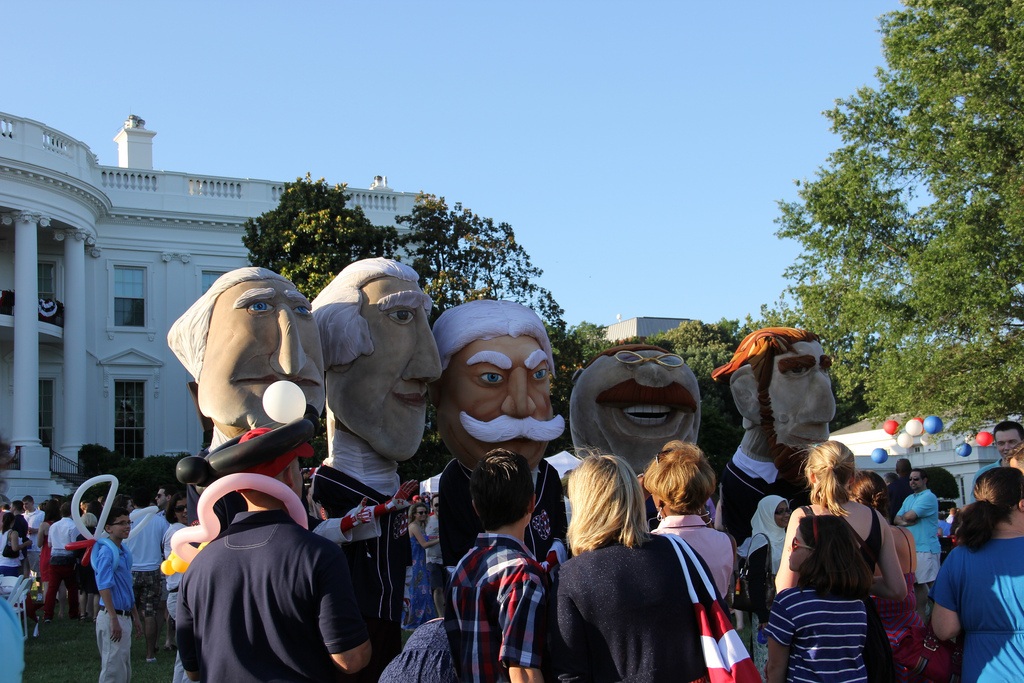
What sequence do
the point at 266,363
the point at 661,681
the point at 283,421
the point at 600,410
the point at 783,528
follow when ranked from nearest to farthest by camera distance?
1. the point at 661,681
2. the point at 283,421
3. the point at 266,363
4. the point at 783,528
5. the point at 600,410

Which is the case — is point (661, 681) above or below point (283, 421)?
below

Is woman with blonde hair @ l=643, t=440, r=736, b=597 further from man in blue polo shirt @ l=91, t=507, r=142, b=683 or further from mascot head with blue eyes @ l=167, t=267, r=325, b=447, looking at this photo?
man in blue polo shirt @ l=91, t=507, r=142, b=683

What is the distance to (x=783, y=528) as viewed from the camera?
23.6 feet

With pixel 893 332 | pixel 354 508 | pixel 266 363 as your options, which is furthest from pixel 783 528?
pixel 893 332

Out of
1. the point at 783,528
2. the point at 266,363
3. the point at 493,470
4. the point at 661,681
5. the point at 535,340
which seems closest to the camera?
the point at 661,681

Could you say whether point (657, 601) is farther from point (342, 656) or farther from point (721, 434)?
point (721, 434)

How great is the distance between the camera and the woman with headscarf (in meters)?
6.15

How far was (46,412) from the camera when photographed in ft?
89.6

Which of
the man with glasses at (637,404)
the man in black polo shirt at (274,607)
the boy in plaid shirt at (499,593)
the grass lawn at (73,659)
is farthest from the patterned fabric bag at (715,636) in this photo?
the grass lawn at (73,659)

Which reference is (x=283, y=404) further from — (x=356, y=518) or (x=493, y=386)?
(x=493, y=386)

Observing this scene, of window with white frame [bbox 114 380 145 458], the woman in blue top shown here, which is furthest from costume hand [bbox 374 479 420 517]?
window with white frame [bbox 114 380 145 458]

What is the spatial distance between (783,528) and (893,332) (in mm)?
14777

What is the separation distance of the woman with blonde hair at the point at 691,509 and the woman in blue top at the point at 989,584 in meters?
0.92

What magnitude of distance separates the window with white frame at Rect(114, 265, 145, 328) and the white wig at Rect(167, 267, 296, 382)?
2420cm
